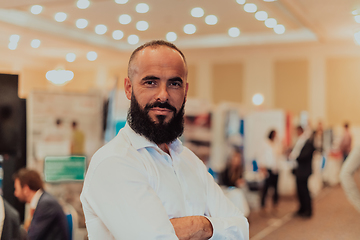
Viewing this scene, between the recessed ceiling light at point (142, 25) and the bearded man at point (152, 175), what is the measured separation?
7.52 metres

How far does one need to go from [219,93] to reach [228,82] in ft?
1.52

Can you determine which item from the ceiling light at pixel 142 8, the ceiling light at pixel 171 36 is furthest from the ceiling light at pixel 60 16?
the ceiling light at pixel 171 36

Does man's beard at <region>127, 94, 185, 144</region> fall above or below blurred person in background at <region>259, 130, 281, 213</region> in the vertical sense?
above

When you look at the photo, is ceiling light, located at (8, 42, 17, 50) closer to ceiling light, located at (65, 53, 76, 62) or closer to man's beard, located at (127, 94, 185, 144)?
ceiling light, located at (65, 53, 76, 62)

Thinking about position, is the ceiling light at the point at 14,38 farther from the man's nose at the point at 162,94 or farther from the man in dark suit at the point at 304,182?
the man's nose at the point at 162,94

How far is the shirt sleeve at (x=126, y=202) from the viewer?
110 centimetres

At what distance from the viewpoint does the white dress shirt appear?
1111 mm

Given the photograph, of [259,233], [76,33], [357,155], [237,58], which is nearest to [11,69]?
[76,33]

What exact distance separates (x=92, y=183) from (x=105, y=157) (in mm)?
87

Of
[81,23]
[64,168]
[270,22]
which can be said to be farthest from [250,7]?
[64,168]

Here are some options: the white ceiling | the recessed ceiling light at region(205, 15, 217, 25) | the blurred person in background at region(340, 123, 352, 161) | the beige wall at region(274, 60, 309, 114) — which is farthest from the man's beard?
the beige wall at region(274, 60, 309, 114)

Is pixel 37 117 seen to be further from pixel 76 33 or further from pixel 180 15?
pixel 76 33

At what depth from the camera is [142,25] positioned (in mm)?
8844

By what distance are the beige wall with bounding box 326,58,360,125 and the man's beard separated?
1095cm
